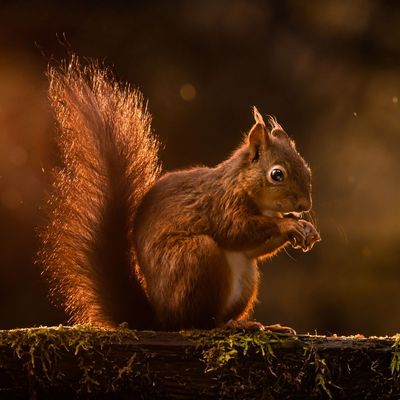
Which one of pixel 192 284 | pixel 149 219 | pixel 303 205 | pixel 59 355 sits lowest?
pixel 59 355

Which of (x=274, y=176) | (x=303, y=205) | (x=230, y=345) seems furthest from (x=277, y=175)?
(x=230, y=345)

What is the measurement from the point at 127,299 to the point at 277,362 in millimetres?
510

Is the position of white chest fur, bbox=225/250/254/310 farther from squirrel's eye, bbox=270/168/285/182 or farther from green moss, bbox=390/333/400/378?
green moss, bbox=390/333/400/378

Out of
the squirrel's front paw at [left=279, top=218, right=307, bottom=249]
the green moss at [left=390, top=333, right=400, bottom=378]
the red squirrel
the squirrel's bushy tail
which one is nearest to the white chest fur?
the red squirrel

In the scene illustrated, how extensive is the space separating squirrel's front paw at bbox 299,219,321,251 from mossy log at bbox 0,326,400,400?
28cm

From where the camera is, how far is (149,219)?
2.16 meters

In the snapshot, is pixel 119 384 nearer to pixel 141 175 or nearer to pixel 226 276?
pixel 226 276

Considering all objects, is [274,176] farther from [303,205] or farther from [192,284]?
[192,284]

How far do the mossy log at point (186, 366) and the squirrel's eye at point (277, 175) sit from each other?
447mm

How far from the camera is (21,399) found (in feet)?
6.04

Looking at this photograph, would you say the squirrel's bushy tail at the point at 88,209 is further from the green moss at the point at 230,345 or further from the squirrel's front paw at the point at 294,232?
the squirrel's front paw at the point at 294,232

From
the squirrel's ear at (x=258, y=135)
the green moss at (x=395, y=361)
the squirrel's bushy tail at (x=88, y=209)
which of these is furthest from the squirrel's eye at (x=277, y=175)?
the green moss at (x=395, y=361)

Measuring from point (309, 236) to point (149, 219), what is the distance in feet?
1.50

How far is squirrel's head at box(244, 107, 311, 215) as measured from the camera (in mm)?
2117
